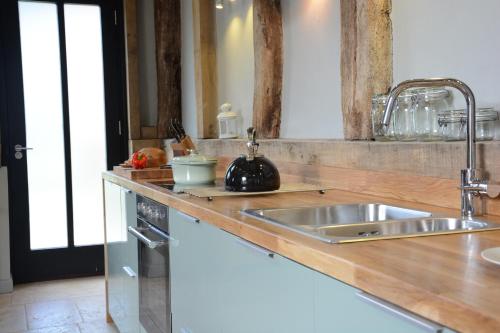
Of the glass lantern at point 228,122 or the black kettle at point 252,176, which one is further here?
the glass lantern at point 228,122

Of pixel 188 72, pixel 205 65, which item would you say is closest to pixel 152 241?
pixel 205 65

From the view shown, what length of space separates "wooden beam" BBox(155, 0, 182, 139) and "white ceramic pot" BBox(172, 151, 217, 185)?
2.07 metres

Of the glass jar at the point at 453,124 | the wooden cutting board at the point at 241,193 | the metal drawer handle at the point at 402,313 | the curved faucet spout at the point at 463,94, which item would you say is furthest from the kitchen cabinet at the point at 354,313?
the wooden cutting board at the point at 241,193

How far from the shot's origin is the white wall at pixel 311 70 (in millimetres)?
2693

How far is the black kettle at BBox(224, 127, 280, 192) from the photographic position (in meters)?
2.21

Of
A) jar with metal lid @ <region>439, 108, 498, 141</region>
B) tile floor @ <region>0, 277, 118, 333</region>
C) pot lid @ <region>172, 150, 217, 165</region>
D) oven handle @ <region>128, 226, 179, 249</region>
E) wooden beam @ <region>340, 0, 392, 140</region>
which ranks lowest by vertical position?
tile floor @ <region>0, 277, 118, 333</region>

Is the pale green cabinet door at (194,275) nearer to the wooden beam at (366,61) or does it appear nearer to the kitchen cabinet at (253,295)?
the kitchen cabinet at (253,295)

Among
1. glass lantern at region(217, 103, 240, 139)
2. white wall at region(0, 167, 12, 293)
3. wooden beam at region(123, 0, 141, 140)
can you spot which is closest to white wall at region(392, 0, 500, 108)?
glass lantern at region(217, 103, 240, 139)

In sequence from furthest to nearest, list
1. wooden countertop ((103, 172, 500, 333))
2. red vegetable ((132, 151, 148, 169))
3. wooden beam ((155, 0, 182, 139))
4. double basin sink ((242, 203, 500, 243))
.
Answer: wooden beam ((155, 0, 182, 139)) < red vegetable ((132, 151, 148, 169)) < double basin sink ((242, 203, 500, 243)) < wooden countertop ((103, 172, 500, 333))

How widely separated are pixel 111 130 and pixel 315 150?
2.81m

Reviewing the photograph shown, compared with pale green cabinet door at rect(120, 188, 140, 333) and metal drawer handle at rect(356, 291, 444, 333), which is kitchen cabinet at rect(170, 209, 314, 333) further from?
pale green cabinet door at rect(120, 188, 140, 333)

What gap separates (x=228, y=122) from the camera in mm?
3695

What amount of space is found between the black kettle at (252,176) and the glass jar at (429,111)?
1.86 feet

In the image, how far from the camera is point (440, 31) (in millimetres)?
2014
